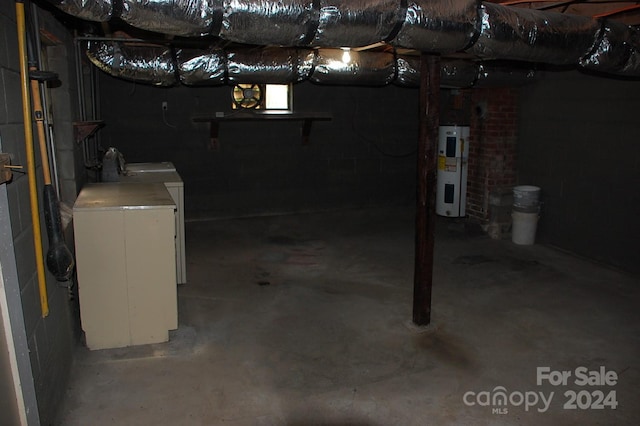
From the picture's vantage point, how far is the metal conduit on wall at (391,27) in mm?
2141

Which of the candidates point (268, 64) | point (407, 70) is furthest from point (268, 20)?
point (407, 70)

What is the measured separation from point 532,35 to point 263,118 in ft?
12.4

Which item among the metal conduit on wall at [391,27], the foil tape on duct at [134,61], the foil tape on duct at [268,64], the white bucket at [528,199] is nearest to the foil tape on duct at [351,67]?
the foil tape on duct at [268,64]

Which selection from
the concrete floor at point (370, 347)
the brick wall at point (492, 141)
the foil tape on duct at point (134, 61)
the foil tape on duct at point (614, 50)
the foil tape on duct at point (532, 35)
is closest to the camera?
the concrete floor at point (370, 347)

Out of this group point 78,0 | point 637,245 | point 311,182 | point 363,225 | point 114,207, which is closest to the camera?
point 78,0

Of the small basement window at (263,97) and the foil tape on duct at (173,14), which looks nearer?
the foil tape on duct at (173,14)

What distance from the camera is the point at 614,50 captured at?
3355 mm

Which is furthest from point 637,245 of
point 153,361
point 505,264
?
point 153,361

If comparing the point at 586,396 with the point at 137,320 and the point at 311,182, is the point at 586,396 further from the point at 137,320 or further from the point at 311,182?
the point at 311,182

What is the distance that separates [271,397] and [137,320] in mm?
971

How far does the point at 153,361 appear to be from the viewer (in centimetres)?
289

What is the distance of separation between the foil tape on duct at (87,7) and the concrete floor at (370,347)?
176 centimetres

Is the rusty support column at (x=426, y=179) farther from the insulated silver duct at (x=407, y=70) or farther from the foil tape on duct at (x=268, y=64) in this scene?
the insulated silver duct at (x=407, y=70)

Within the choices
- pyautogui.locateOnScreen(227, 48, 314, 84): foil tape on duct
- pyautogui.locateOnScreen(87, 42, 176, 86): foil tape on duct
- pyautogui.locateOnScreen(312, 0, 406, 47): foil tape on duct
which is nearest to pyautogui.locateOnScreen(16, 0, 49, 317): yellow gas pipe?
pyautogui.locateOnScreen(312, 0, 406, 47): foil tape on duct
